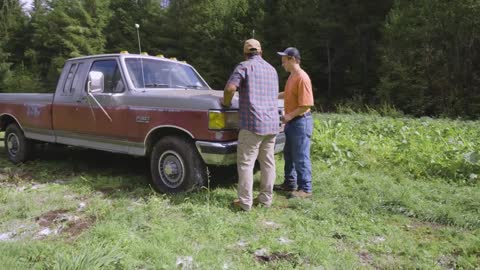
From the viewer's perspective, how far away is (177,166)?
537cm

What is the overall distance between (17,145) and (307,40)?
91.6ft

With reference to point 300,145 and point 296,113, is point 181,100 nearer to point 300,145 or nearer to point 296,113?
point 296,113

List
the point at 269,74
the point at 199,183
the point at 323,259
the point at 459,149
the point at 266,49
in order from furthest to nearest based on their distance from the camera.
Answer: the point at 266,49
the point at 459,149
the point at 199,183
the point at 269,74
the point at 323,259

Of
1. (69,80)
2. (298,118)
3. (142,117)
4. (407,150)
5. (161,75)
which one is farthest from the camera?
(407,150)

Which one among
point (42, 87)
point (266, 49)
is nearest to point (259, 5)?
point (266, 49)

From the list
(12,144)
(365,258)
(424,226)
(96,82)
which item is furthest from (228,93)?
(12,144)

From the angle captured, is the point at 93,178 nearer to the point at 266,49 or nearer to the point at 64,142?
the point at 64,142

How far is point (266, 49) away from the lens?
115 ft

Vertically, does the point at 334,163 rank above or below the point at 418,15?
below

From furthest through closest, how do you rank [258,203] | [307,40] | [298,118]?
[307,40], [298,118], [258,203]

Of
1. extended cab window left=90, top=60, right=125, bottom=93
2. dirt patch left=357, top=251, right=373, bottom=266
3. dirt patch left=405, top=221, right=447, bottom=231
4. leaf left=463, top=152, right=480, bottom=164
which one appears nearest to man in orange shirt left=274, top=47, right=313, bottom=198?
dirt patch left=405, top=221, right=447, bottom=231

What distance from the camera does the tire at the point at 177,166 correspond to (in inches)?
204

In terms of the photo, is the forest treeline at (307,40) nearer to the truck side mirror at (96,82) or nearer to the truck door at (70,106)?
the truck door at (70,106)

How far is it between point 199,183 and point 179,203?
370 mm
